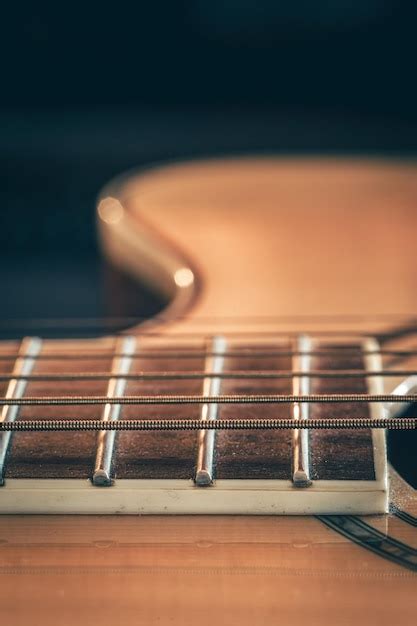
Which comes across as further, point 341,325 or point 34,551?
point 341,325

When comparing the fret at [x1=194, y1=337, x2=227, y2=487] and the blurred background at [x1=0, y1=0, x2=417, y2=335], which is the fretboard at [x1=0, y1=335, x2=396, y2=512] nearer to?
the fret at [x1=194, y1=337, x2=227, y2=487]

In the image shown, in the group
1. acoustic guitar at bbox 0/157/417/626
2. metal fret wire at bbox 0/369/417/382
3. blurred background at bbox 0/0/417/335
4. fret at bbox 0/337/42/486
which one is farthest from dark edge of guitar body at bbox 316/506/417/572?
blurred background at bbox 0/0/417/335

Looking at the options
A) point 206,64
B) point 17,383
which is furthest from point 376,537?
point 206,64

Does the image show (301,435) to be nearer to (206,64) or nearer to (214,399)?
(214,399)

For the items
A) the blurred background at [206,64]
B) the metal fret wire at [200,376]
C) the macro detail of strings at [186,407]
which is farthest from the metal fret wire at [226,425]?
the blurred background at [206,64]

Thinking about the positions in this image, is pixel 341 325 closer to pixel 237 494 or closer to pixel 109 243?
pixel 237 494

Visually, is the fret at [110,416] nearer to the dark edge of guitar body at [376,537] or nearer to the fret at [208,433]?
the fret at [208,433]

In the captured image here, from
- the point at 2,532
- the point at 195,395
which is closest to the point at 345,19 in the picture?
the point at 195,395
